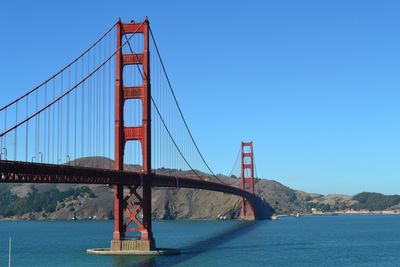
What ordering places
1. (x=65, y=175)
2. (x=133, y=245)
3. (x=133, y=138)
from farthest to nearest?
(x=133, y=138), (x=133, y=245), (x=65, y=175)

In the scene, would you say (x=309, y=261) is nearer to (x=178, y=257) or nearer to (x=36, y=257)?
(x=178, y=257)

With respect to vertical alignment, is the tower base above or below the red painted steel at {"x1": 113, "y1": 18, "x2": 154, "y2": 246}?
below

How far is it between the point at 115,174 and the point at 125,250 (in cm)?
825

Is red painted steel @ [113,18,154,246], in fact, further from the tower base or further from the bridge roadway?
the bridge roadway

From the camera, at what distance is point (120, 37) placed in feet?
219

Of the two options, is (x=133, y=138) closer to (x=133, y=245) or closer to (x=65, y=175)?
(x=133, y=245)

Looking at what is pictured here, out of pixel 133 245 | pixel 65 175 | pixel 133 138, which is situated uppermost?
pixel 133 138

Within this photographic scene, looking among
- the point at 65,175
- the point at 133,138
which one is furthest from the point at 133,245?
the point at 65,175

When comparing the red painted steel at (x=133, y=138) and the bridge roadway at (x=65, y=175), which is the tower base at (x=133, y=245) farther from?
the bridge roadway at (x=65, y=175)

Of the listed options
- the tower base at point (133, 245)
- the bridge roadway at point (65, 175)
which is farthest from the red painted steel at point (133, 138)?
the bridge roadway at point (65, 175)

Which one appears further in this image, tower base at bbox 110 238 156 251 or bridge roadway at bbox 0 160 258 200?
tower base at bbox 110 238 156 251

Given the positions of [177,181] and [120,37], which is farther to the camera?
[177,181]

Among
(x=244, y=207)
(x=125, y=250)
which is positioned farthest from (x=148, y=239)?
(x=244, y=207)

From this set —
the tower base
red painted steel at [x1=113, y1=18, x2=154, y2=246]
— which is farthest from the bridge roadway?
the tower base
